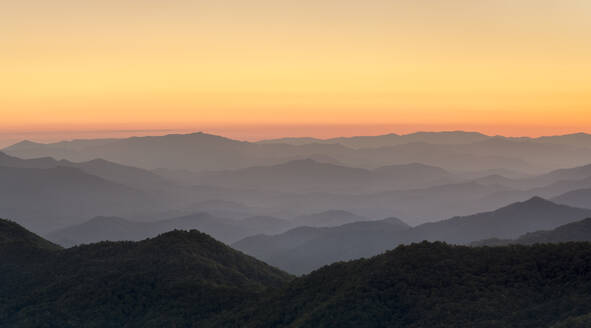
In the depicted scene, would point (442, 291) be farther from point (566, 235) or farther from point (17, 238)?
point (566, 235)

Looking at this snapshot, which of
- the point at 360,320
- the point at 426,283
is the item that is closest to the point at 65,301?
the point at 360,320

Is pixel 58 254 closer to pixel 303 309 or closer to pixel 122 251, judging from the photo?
pixel 122 251

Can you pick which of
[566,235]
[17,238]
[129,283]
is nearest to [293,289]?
[129,283]

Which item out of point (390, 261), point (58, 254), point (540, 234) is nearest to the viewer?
point (390, 261)

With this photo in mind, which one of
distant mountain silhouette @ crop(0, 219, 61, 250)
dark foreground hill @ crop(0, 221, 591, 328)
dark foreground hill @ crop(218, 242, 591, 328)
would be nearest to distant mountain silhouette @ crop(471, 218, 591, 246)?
dark foreground hill @ crop(0, 221, 591, 328)

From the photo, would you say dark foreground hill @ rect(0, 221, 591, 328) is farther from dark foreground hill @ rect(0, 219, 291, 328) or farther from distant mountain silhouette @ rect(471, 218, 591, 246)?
distant mountain silhouette @ rect(471, 218, 591, 246)

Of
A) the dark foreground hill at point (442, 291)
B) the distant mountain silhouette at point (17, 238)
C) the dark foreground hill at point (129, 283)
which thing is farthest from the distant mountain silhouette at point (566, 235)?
the distant mountain silhouette at point (17, 238)
